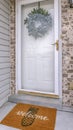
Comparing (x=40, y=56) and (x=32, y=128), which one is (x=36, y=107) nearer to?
(x=32, y=128)

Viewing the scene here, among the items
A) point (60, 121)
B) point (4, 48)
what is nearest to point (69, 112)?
point (60, 121)

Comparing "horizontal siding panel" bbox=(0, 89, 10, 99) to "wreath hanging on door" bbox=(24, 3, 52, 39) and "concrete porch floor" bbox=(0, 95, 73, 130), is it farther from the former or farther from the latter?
"wreath hanging on door" bbox=(24, 3, 52, 39)

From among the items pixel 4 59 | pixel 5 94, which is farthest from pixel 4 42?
pixel 5 94

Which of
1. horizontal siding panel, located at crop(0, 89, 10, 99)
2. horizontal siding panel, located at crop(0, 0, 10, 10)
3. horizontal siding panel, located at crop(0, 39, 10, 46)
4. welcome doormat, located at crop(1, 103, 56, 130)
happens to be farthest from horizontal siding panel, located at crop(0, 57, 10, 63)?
horizontal siding panel, located at crop(0, 0, 10, 10)

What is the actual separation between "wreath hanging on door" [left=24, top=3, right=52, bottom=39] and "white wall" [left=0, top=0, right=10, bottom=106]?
482 mm

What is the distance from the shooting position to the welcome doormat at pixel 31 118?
6.24 ft

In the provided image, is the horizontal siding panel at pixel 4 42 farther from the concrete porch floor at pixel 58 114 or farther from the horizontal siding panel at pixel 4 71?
the concrete porch floor at pixel 58 114

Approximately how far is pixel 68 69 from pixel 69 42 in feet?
1.71

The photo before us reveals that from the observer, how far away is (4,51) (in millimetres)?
2738

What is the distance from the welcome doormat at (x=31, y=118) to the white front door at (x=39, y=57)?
1.65ft

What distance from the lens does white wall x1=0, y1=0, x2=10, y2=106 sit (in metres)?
2.62

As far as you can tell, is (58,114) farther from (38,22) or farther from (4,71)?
(38,22)

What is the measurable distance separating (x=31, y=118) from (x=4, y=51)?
1458mm

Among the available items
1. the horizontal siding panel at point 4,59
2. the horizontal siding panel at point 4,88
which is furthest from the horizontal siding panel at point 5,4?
the horizontal siding panel at point 4,88
